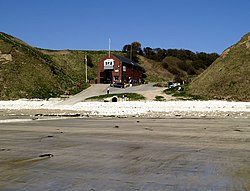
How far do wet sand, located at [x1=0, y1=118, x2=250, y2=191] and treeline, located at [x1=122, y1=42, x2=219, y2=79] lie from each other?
364 feet

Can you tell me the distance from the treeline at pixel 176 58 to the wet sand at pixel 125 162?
364 ft

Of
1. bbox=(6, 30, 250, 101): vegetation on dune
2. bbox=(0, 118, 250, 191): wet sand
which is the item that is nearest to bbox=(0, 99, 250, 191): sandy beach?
bbox=(0, 118, 250, 191): wet sand

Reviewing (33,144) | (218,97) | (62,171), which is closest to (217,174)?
(62,171)

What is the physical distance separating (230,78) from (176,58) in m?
97.6

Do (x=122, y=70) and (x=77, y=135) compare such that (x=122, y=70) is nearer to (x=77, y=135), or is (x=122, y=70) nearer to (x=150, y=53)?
(x=150, y=53)

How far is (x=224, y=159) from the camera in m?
8.51

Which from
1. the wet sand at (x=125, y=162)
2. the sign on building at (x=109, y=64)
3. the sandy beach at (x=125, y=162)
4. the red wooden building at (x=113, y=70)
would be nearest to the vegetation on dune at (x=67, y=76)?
the red wooden building at (x=113, y=70)

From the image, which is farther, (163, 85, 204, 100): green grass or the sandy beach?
(163, 85, 204, 100): green grass

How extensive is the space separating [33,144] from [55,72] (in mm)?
57645

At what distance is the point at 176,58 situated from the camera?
139500 mm

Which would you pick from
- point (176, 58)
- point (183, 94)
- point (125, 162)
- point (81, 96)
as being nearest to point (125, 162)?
point (125, 162)

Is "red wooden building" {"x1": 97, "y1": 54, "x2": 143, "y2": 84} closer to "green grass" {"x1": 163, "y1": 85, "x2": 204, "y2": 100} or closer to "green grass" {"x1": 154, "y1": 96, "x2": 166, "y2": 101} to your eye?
"green grass" {"x1": 163, "y1": 85, "x2": 204, "y2": 100}

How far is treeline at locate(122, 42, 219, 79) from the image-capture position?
129 meters

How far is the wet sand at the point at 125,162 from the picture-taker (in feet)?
20.9
